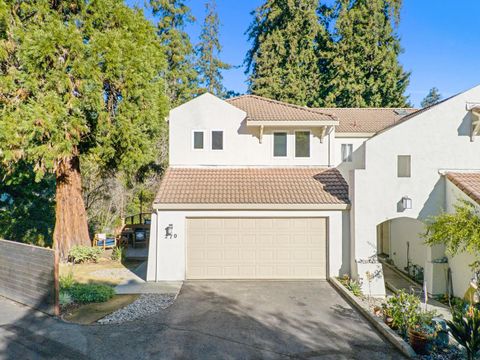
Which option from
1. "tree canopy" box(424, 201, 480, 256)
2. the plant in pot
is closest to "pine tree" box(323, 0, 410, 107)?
"tree canopy" box(424, 201, 480, 256)

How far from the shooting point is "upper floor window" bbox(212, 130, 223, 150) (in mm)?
14867

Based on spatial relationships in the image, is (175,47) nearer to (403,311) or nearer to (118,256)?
(118,256)

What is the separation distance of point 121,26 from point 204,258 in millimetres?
11533

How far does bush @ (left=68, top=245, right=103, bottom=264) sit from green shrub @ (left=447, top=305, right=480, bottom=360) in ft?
46.5

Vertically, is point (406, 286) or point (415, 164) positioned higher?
point (415, 164)

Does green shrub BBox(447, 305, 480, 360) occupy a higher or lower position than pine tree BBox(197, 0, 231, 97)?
lower

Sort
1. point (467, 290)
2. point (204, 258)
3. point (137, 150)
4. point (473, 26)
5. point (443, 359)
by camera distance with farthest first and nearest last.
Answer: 1. point (473, 26)
2. point (137, 150)
3. point (204, 258)
4. point (467, 290)
5. point (443, 359)

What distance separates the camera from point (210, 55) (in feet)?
118

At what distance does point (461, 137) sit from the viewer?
11.2m

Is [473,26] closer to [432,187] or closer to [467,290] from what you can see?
[432,187]

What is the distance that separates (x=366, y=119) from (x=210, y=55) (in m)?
22.6

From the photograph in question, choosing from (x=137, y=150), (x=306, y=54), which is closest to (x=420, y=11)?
(x=306, y=54)

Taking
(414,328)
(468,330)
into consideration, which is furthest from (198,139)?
(468,330)

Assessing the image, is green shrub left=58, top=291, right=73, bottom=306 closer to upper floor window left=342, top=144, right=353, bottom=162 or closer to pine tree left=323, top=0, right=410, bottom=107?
upper floor window left=342, top=144, right=353, bottom=162
